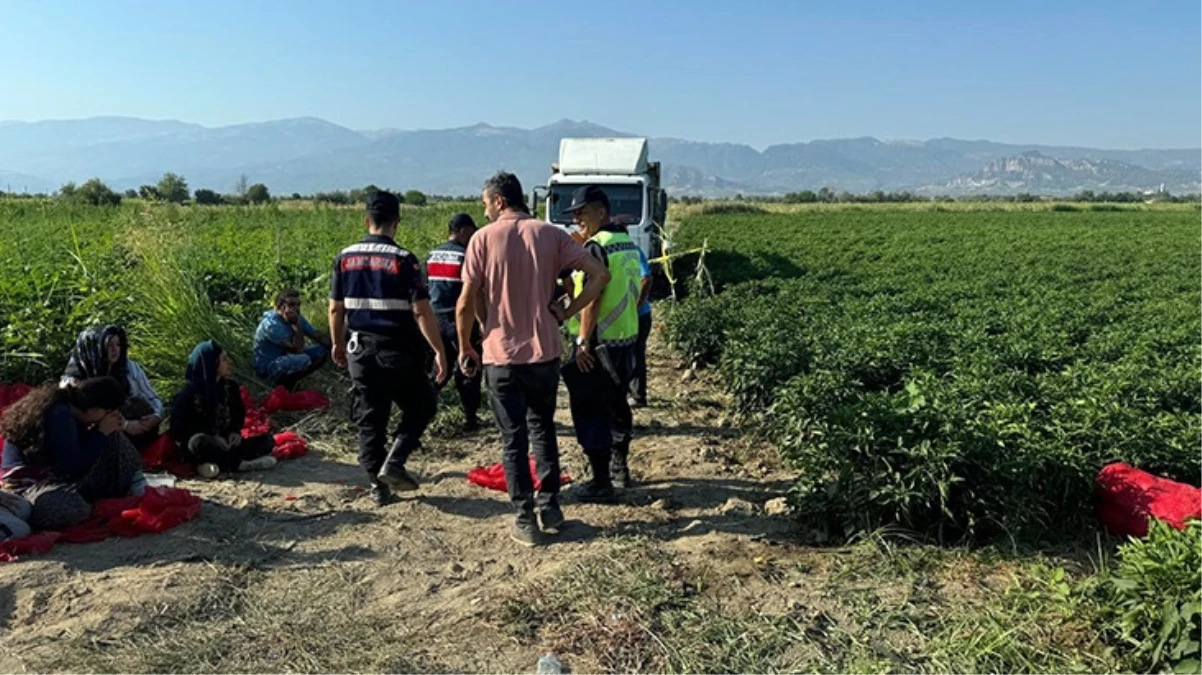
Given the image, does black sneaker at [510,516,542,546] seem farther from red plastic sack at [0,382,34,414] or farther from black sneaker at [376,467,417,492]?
red plastic sack at [0,382,34,414]

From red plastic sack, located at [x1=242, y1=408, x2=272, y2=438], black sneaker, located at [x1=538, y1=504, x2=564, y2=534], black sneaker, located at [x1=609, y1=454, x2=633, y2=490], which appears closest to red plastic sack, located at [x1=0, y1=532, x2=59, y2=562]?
red plastic sack, located at [x1=242, y1=408, x2=272, y2=438]

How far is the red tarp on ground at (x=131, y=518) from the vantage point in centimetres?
414

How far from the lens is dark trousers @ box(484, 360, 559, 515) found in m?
4.21

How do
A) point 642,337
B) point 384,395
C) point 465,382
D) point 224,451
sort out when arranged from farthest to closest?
point 642,337
point 465,382
point 224,451
point 384,395

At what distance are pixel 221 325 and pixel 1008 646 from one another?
6.99m

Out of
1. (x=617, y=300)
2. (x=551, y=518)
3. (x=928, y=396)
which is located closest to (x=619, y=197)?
(x=617, y=300)

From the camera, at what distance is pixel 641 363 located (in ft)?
23.3

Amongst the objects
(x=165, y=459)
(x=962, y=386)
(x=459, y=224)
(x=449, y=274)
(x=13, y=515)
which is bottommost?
(x=165, y=459)

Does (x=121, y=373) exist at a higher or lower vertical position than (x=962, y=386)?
higher

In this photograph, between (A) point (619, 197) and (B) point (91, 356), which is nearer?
(B) point (91, 356)

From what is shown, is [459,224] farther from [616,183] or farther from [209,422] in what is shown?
[616,183]

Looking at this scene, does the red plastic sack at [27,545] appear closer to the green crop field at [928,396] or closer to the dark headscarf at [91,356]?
the dark headscarf at [91,356]

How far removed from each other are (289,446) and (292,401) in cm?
111

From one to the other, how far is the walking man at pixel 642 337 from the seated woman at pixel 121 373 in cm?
350
